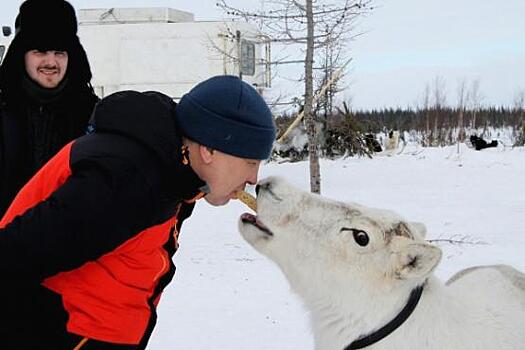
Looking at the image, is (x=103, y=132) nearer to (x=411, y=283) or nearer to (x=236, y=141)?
(x=236, y=141)

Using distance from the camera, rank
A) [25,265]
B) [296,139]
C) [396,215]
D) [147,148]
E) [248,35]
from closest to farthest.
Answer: [25,265], [147,148], [396,215], [248,35], [296,139]

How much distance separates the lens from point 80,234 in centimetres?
186

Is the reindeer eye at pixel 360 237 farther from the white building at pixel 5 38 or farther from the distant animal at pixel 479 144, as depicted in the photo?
the distant animal at pixel 479 144

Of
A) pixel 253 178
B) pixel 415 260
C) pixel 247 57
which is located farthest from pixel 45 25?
pixel 247 57

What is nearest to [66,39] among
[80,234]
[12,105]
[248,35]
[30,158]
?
[12,105]

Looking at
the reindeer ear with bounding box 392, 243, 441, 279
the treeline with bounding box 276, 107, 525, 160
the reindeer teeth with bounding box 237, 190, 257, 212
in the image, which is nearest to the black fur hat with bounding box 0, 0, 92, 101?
the reindeer teeth with bounding box 237, 190, 257, 212

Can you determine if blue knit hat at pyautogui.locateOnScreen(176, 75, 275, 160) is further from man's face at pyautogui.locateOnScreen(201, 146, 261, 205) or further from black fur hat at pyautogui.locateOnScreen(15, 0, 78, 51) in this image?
black fur hat at pyautogui.locateOnScreen(15, 0, 78, 51)

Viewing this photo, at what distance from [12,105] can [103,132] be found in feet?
4.24

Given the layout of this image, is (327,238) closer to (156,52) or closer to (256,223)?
(256,223)

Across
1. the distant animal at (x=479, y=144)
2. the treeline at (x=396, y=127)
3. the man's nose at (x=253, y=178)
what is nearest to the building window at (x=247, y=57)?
the treeline at (x=396, y=127)

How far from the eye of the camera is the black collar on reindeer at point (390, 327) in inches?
102

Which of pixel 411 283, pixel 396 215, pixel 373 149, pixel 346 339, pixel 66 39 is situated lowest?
pixel 373 149

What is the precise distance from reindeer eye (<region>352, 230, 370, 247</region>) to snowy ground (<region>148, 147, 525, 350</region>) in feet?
1.51

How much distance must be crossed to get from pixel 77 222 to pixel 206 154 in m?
0.53
